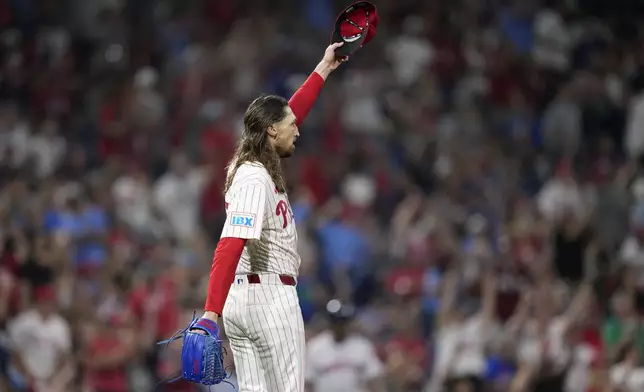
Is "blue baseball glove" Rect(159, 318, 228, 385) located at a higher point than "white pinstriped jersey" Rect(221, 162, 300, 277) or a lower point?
lower

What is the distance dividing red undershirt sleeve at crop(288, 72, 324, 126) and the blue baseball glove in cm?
130

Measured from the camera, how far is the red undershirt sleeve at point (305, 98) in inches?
235

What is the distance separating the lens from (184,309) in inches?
405

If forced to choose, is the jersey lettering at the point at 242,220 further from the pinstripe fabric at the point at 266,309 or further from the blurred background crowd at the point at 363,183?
the blurred background crowd at the point at 363,183

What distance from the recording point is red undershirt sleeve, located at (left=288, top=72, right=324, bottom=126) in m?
5.96

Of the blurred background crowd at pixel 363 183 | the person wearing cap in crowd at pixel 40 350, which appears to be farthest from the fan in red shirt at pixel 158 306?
the person wearing cap in crowd at pixel 40 350

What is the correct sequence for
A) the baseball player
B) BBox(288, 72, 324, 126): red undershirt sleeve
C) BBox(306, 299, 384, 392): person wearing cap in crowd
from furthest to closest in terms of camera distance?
1. BBox(306, 299, 384, 392): person wearing cap in crowd
2. BBox(288, 72, 324, 126): red undershirt sleeve
3. the baseball player

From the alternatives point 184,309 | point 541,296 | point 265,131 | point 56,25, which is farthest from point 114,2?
point 265,131

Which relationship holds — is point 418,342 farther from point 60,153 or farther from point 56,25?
point 56,25

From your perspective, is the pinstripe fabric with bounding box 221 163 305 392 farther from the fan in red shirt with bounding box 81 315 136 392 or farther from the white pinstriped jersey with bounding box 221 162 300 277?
the fan in red shirt with bounding box 81 315 136 392

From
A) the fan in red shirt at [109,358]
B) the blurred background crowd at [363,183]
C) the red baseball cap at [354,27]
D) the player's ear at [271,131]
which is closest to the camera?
the player's ear at [271,131]

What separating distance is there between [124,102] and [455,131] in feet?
12.0

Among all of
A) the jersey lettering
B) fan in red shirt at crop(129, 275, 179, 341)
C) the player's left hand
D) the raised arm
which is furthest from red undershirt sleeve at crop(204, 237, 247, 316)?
fan in red shirt at crop(129, 275, 179, 341)

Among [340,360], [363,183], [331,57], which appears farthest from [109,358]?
[331,57]
